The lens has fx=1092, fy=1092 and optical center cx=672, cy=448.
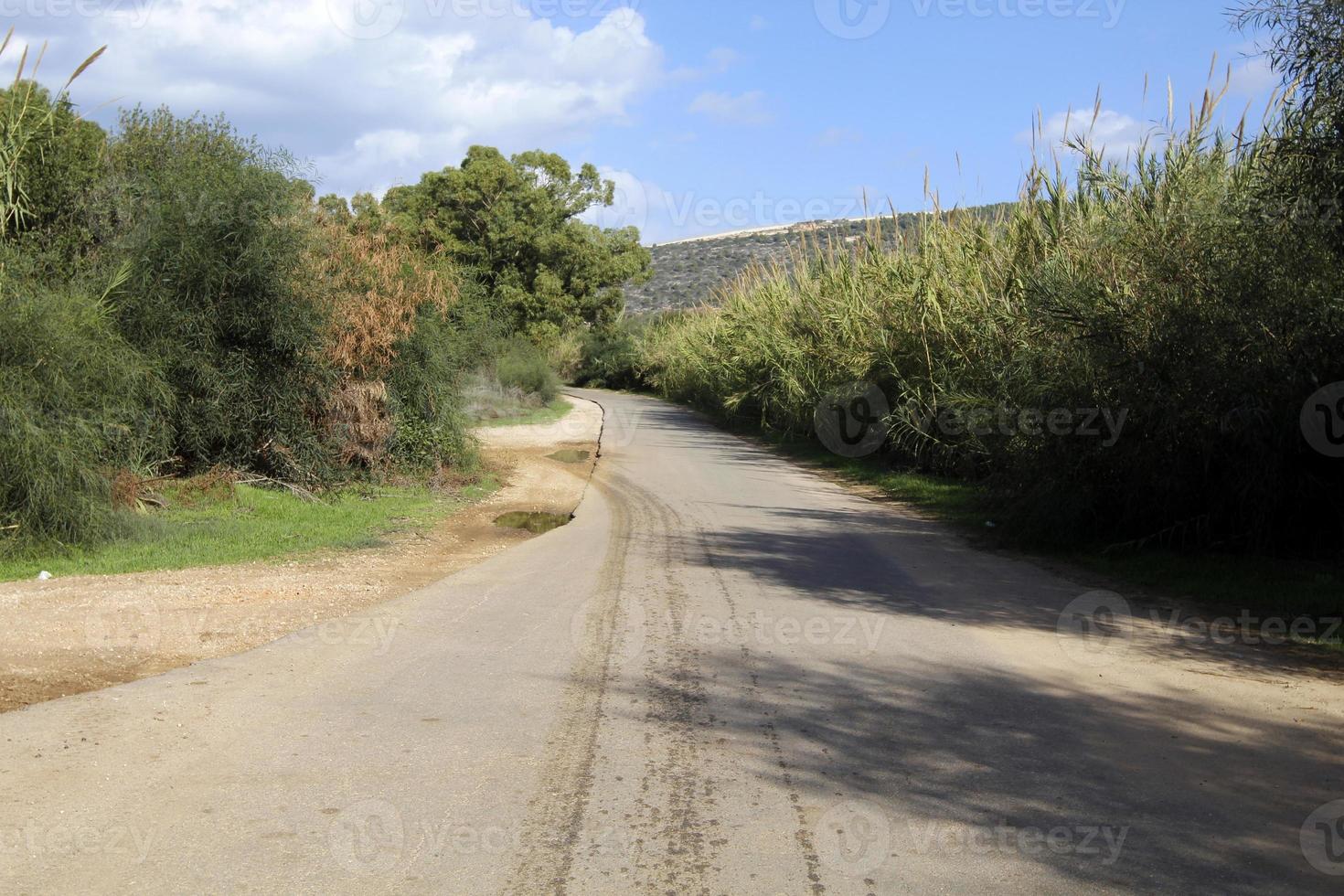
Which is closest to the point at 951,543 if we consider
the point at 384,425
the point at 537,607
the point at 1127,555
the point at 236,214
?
the point at 1127,555

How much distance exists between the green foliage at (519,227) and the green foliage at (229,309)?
2922cm

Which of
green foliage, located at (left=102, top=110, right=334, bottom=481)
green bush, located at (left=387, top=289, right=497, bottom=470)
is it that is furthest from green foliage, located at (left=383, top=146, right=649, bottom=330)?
green foliage, located at (left=102, top=110, right=334, bottom=481)

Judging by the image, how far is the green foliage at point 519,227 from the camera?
46.1m

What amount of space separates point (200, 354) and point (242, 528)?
2974 mm

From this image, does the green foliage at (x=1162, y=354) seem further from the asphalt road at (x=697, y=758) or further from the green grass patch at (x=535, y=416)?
the green grass patch at (x=535, y=416)

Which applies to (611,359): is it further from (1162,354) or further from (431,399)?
(1162,354)

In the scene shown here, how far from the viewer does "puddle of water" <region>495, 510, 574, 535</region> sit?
14.8 m

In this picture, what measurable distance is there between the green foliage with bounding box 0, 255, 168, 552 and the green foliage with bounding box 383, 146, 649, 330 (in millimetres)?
32649

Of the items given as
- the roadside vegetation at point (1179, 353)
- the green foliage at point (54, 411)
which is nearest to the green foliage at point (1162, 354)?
the roadside vegetation at point (1179, 353)

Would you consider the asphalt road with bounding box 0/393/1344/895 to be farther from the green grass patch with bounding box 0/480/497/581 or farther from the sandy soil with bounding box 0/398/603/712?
the green grass patch with bounding box 0/480/497/581

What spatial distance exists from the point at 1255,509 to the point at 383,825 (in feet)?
29.6

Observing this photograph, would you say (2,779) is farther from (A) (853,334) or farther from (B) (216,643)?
(A) (853,334)

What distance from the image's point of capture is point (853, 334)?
75.7 ft

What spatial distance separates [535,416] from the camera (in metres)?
33.2
